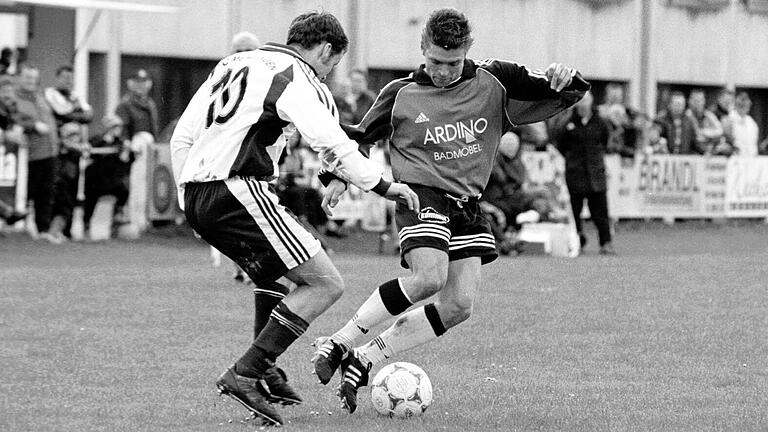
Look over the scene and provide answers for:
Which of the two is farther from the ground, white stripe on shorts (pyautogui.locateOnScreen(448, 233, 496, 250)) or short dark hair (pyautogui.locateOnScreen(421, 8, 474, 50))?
short dark hair (pyautogui.locateOnScreen(421, 8, 474, 50))

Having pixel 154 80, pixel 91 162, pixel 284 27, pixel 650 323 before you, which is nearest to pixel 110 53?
pixel 154 80

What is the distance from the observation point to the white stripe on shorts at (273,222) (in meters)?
6.95

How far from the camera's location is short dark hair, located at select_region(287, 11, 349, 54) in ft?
23.3

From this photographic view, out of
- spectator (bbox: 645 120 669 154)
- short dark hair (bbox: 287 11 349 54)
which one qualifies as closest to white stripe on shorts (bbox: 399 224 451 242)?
short dark hair (bbox: 287 11 349 54)

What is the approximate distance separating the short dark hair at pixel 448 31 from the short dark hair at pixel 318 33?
0.67m

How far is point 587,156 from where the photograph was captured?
1925cm

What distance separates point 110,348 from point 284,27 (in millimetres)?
18075

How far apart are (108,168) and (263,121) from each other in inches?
491

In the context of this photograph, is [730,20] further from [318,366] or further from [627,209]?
[318,366]

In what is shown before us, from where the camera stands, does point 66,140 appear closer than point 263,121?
No

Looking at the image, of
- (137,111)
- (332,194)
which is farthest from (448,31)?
(137,111)

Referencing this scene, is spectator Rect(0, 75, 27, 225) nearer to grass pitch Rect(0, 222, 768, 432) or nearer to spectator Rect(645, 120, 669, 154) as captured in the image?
grass pitch Rect(0, 222, 768, 432)

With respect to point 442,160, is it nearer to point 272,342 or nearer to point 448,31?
point 448,31

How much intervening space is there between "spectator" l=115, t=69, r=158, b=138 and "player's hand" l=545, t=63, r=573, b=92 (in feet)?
41.1
